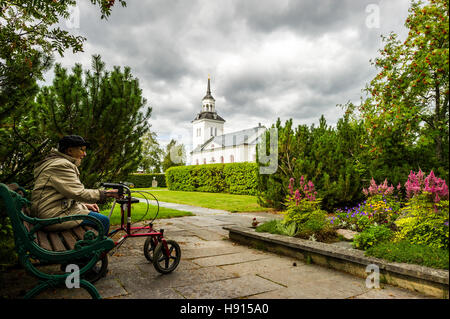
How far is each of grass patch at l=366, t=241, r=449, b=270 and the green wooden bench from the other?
9.36ft

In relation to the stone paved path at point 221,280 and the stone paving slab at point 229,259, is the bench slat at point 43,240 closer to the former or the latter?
the stone paved path at point 221,280

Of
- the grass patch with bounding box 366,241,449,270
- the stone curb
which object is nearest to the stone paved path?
the stone curb

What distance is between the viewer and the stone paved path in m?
2.54

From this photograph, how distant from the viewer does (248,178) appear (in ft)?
60.7

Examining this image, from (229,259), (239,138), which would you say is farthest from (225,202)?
(239,138)

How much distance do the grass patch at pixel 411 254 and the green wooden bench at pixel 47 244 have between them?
285cm

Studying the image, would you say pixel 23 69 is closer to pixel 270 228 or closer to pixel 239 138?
pixel 270 228

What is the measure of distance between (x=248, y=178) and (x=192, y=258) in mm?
14794

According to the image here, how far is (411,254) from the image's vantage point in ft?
9.21

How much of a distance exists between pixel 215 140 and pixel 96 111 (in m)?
58.0

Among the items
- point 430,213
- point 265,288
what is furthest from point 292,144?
point 265,288

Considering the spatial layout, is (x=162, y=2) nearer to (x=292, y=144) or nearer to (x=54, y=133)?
(x=54, y=133)

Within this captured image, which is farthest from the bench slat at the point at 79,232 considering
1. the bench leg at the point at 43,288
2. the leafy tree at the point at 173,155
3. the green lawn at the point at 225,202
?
the leafy tree at the point at 173,155
